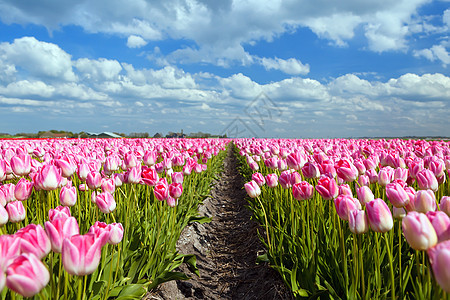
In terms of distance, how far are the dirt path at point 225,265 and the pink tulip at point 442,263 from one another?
2.22m

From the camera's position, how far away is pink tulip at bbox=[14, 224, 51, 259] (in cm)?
116

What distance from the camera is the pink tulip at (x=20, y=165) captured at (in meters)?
2.85

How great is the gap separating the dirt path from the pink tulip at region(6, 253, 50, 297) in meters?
2.02

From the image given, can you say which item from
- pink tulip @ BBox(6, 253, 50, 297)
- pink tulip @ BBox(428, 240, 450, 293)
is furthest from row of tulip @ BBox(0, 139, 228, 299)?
pink tulip @ BBox(428, 240, 450, 293)

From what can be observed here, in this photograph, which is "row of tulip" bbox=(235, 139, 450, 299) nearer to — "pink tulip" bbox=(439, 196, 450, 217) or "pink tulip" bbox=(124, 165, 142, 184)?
"pink tulip" bbox=(439, 196, 450, 217)

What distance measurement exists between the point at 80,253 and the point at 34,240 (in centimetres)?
18

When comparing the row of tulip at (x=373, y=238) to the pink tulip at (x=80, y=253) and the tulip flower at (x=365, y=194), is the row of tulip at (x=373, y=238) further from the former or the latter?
the pink tulip at (x=80, y=253)

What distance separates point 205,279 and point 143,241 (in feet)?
4.08

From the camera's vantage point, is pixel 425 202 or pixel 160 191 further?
pixel 160 191

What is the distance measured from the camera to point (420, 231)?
1177 mm

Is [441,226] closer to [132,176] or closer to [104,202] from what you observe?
[104,202]

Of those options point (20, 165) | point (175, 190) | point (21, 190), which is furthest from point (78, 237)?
point (20, 165)

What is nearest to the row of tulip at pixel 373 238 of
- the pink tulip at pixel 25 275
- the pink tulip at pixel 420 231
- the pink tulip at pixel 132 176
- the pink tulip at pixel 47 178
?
the pink tulip at pixel 420 231

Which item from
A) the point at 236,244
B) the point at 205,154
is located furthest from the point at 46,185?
the point at 205,154
